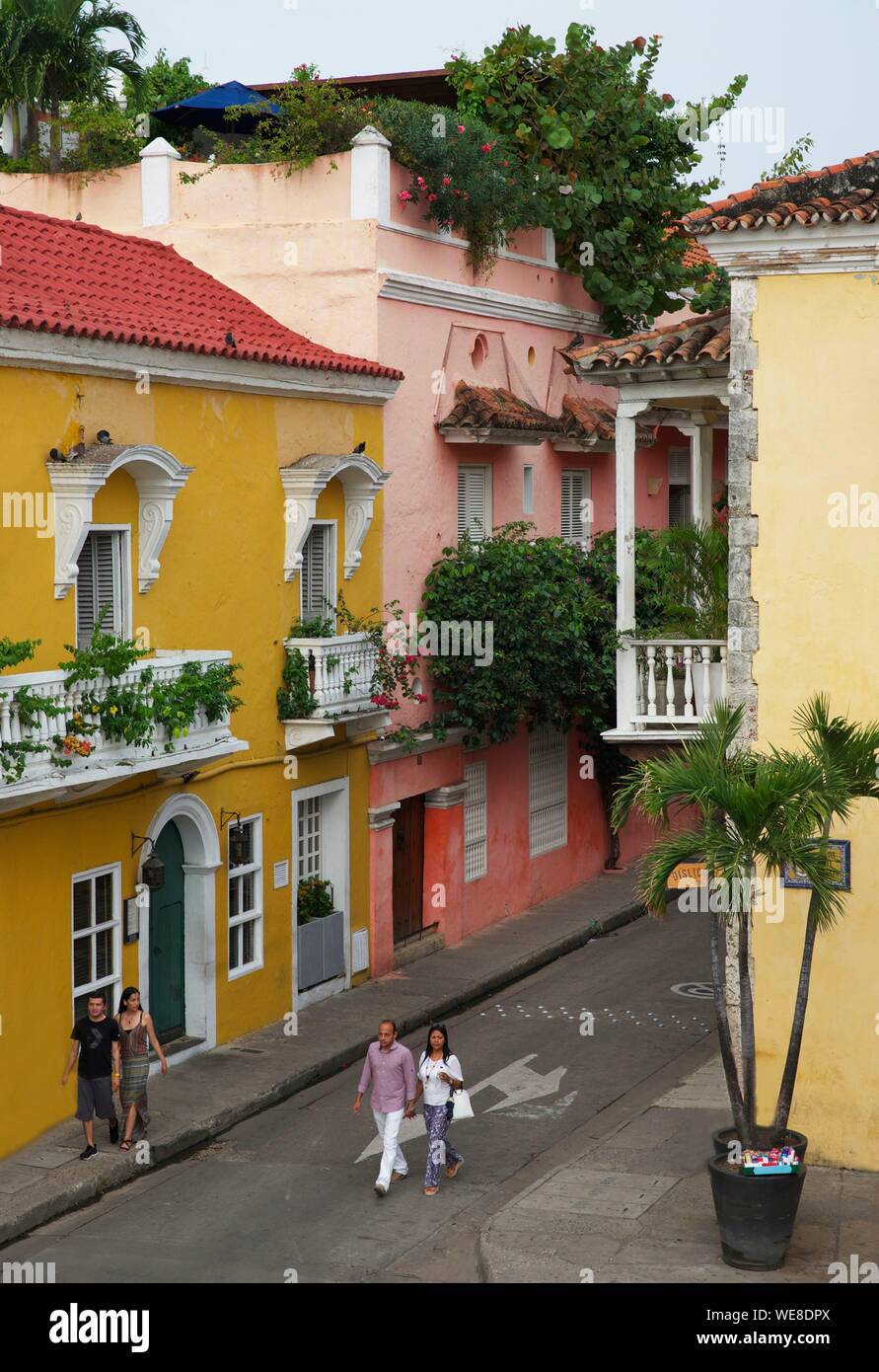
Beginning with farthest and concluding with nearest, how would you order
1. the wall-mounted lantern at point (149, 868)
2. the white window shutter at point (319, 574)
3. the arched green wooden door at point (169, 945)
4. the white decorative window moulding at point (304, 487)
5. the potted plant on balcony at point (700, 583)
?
the white window shutter at point (319, 574) → the white decorative window moulding at point (304, 487) → the arched green wooden door at point (169, 945) → the wall-mounted lantern at point (149, 868) → the potted plant on balcony at point (700, 583)

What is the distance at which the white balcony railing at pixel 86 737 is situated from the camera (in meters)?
13.5

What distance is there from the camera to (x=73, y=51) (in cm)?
2445

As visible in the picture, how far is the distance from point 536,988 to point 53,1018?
24.0 feet

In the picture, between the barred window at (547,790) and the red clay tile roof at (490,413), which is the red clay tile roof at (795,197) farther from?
the barred window at (547,790)

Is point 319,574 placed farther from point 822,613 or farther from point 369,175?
point 822,613

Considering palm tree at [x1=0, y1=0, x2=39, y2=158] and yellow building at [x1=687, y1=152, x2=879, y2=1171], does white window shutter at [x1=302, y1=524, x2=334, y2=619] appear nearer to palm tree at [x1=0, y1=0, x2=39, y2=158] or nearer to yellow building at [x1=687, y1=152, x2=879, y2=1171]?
yellow building at [x1=687, y1=152, x2=879, y2=1171]

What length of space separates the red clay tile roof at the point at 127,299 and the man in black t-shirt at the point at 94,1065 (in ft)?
18.1

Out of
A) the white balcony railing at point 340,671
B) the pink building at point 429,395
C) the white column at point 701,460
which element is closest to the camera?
the white column at point 701,460

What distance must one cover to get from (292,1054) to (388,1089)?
4063 millimetres

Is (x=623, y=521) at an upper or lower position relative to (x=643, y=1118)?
upper

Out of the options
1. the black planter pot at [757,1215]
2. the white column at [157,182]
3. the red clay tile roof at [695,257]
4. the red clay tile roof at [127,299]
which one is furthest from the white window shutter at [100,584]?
the red clay tile roof at [695,257]

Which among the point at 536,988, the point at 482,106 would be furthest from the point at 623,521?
the point at 482,106

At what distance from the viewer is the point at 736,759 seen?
11.8 m
